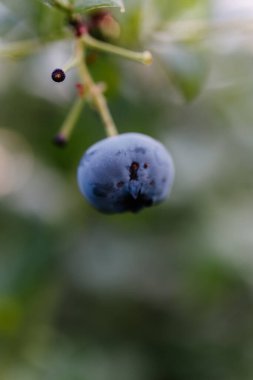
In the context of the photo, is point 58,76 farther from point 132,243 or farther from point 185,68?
point 132,243

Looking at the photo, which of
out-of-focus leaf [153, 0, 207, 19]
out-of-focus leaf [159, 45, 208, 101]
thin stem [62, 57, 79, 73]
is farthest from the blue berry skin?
out-of-focus leaf [153, 0, 207, 19]

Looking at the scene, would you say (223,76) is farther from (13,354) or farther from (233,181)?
(13,354)

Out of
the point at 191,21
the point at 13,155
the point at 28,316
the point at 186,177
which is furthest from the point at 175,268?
the point at 191,21

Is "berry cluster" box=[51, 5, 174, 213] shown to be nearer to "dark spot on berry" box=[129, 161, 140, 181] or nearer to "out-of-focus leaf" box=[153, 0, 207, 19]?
"dark spot on berry" box=[129, 161, 140, 181]

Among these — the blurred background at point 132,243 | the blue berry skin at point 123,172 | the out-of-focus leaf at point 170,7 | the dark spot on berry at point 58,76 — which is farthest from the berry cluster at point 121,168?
the blurred background at point 132,243

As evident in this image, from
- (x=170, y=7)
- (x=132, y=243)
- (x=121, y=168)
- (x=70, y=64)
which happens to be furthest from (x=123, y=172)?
(x=132, y=243)

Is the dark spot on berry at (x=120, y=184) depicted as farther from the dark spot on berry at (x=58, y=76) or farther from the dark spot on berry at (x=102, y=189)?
the dark spot on berry at (x=58, y=76)
